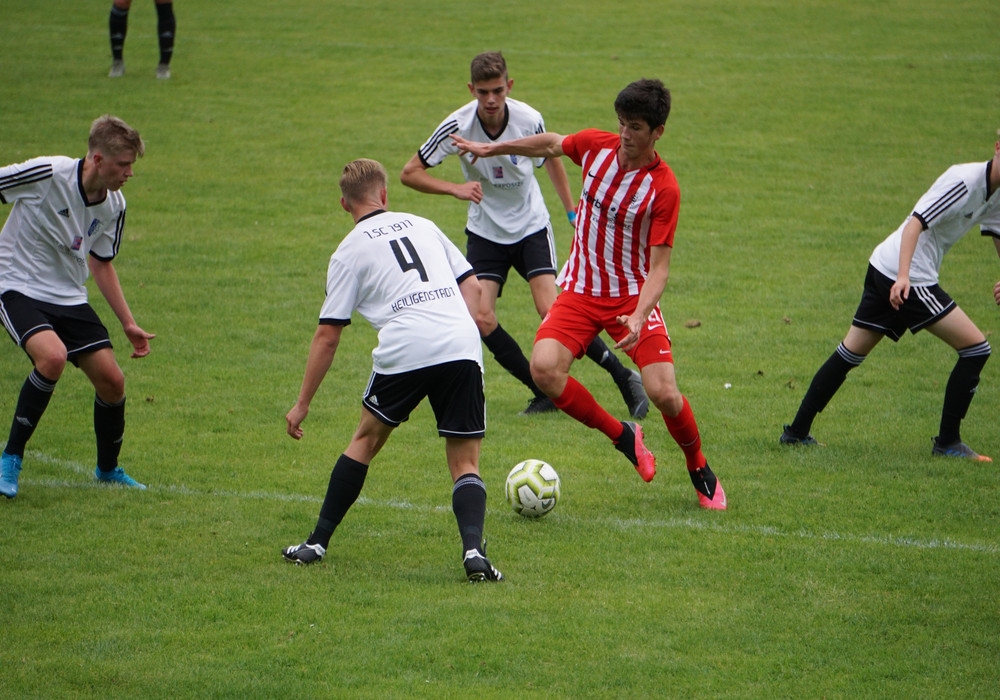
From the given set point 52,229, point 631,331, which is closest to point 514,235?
point 631,331

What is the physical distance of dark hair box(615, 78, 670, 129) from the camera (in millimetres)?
5879

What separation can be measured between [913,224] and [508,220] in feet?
9.69

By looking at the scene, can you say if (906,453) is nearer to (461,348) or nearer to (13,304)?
(461,348)

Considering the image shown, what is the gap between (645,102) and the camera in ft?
19.3

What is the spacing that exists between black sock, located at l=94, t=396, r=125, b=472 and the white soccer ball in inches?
94.6

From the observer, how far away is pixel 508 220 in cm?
840

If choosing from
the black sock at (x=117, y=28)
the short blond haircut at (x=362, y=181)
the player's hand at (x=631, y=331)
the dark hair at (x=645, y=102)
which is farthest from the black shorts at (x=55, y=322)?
the black sock at (x=117, y=28)

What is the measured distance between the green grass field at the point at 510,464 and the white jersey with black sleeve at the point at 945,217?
1.31m

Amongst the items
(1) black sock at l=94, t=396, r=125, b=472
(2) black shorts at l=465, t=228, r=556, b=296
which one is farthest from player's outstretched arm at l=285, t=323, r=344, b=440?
(2) black shorts at l=465, t=228, r=556, b=296

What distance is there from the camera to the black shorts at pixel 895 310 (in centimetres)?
725

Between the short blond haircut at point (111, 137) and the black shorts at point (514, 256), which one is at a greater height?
the short blond haircut at point (111, 137)

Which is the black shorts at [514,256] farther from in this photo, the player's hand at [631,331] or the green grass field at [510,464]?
Answer: the player's hand at [631,331]

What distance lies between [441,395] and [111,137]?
235 centimetres

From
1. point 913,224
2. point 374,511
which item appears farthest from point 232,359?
point 913,224
